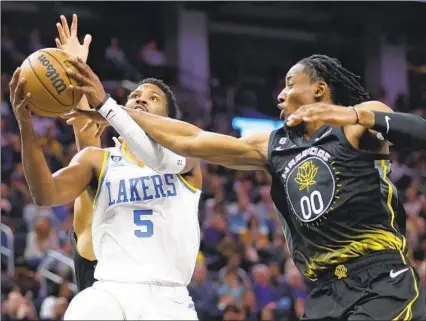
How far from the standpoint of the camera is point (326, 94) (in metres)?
4.18

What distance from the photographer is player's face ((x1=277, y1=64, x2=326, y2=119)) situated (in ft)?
13.4

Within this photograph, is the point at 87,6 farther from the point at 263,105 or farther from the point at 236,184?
A: the point at 236,184

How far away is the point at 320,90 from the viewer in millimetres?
4156

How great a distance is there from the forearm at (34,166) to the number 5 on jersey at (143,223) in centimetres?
45

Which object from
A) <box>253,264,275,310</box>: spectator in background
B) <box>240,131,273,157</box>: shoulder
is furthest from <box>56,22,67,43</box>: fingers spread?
<box>253,264,275,310</box>: spectator in background

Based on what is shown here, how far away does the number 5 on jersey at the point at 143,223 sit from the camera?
4180 millimetres

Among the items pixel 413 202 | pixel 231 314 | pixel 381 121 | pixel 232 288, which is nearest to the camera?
pixel 381 121

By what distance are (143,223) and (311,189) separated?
0.90 meters

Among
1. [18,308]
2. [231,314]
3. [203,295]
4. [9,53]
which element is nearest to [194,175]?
[18,308]

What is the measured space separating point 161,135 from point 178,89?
406 inches

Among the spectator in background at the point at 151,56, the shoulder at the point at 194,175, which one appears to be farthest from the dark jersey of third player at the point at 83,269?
the spectator in background at the point at 151,56

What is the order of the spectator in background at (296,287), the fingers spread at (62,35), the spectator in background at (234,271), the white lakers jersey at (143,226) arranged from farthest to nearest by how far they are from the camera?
the spectator in background at (234,271), the spectator in background at (296,287), the fingers spread at (62,35), the white lakers jersey at (143,226)

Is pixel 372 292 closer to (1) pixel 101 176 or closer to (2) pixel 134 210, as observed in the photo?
(2) pixel 134 210

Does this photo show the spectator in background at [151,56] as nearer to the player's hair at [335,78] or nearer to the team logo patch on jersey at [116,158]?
the team logo patch on jersey at [116,158]
